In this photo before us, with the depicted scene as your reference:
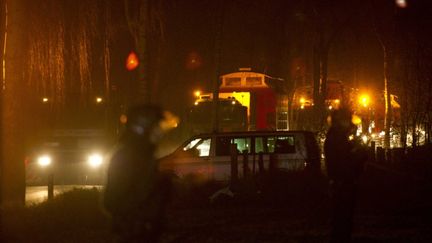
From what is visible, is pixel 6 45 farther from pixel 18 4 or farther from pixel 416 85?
pixel 416 85

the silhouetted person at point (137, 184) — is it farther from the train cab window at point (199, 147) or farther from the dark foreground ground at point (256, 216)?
the train cab window at point (199, 147)

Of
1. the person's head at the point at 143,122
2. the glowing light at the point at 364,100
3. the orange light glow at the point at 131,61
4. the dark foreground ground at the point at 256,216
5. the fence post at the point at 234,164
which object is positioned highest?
the orange light glow at the point at 131,61

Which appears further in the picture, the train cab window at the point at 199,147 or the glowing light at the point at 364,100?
the glowing light at the point at 364,100

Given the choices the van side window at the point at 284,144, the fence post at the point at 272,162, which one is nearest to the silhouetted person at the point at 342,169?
the fence post at the point at 272,162

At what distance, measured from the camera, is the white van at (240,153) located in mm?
15477

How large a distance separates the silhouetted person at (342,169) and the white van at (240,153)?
7.48 meters

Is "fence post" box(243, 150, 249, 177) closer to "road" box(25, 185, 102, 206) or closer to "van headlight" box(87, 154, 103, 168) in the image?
"road" box(25, 185, 102, 206)

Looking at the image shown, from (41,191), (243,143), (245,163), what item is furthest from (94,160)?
(245,163)

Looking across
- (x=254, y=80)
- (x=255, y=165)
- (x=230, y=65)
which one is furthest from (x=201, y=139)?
(x=230, y=65)

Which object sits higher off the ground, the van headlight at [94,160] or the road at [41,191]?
the van headlight at [94,160]

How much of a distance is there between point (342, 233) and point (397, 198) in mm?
6727

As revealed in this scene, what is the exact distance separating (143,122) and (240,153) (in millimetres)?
10647

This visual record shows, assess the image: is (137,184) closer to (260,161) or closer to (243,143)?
(260,161)

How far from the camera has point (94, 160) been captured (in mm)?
18250
